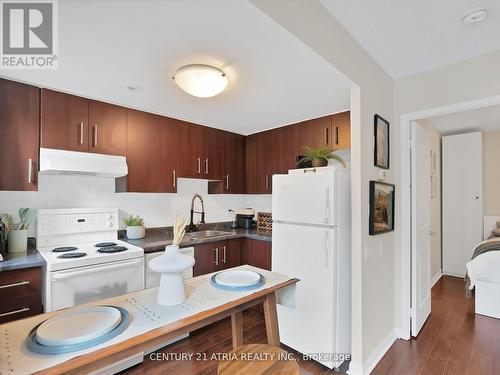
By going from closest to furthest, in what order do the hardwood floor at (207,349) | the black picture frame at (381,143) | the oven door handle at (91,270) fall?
1. the oven door handle at (91,270)
2. the hardwood floor at (207,349)
3. the black picture frame at (381,143)

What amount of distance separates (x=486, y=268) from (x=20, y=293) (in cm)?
445

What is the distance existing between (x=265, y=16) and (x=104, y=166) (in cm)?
189

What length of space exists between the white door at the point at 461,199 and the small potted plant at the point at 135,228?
492 cm

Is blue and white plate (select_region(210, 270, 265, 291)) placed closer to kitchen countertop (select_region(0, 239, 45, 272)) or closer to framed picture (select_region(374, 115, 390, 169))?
kitchen countertop (select_region(0, 239, 45, 272))

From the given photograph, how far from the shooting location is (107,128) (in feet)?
8.01

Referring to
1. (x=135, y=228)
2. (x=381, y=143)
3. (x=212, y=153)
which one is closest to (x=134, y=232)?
(x=135, y=228)

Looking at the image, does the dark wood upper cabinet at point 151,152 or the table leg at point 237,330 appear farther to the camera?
the dark wood upper cabinet at point 151,152

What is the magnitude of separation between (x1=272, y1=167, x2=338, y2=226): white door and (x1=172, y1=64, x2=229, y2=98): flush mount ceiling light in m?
0.99

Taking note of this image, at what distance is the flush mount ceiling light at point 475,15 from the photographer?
5.21 ft

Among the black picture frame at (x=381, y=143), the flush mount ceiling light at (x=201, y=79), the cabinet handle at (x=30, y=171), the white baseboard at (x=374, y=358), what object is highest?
the flush mount ceiling light at (x=201, y=79)


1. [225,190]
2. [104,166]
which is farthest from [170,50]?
[225,190]

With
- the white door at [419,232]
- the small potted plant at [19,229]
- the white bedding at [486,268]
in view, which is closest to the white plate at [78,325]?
the small potted plant at [19,229]

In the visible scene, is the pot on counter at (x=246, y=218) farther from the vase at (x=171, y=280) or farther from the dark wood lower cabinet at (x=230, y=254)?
the vase at (x=171, y=280)

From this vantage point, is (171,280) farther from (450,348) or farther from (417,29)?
(450,348)
